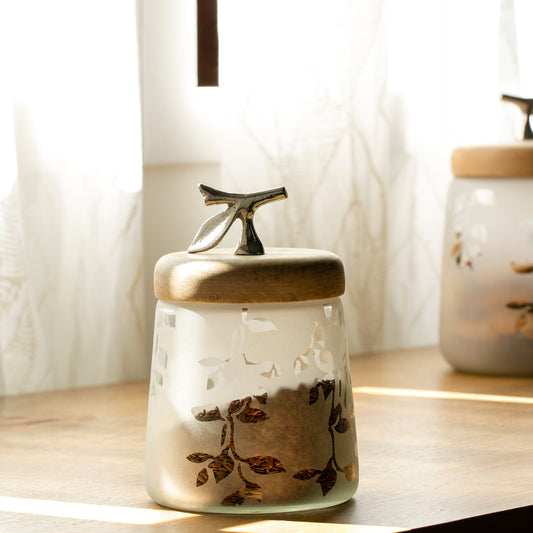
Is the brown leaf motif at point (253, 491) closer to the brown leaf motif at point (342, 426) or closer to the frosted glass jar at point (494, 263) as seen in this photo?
the brown leaf motif at point (342, 426)

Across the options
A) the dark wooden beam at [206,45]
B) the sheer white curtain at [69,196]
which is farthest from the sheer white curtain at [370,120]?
the dark wooden beam at [206,45]

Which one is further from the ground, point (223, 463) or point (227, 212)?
point (227, 212)

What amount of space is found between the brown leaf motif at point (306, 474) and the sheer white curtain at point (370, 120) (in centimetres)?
61

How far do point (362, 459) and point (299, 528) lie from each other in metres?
0.18

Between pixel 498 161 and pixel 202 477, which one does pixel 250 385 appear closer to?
pixel 202 477

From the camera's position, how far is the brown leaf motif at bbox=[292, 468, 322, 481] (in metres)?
0.57

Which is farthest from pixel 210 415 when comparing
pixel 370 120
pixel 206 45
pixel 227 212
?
pixel 370 120

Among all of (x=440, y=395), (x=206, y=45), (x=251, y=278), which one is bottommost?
(x=440, y=395)

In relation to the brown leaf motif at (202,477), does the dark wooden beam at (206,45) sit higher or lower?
higher

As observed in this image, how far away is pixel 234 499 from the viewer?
0.57 m

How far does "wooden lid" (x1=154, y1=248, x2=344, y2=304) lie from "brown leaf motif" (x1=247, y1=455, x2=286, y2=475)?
0.09 meters

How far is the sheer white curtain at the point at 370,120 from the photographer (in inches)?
45.6

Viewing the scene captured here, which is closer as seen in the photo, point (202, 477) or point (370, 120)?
point (202, 477)

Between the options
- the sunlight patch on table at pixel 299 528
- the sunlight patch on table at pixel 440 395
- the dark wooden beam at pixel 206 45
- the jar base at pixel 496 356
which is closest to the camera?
the sunlight patch on table at pixel 299 528
